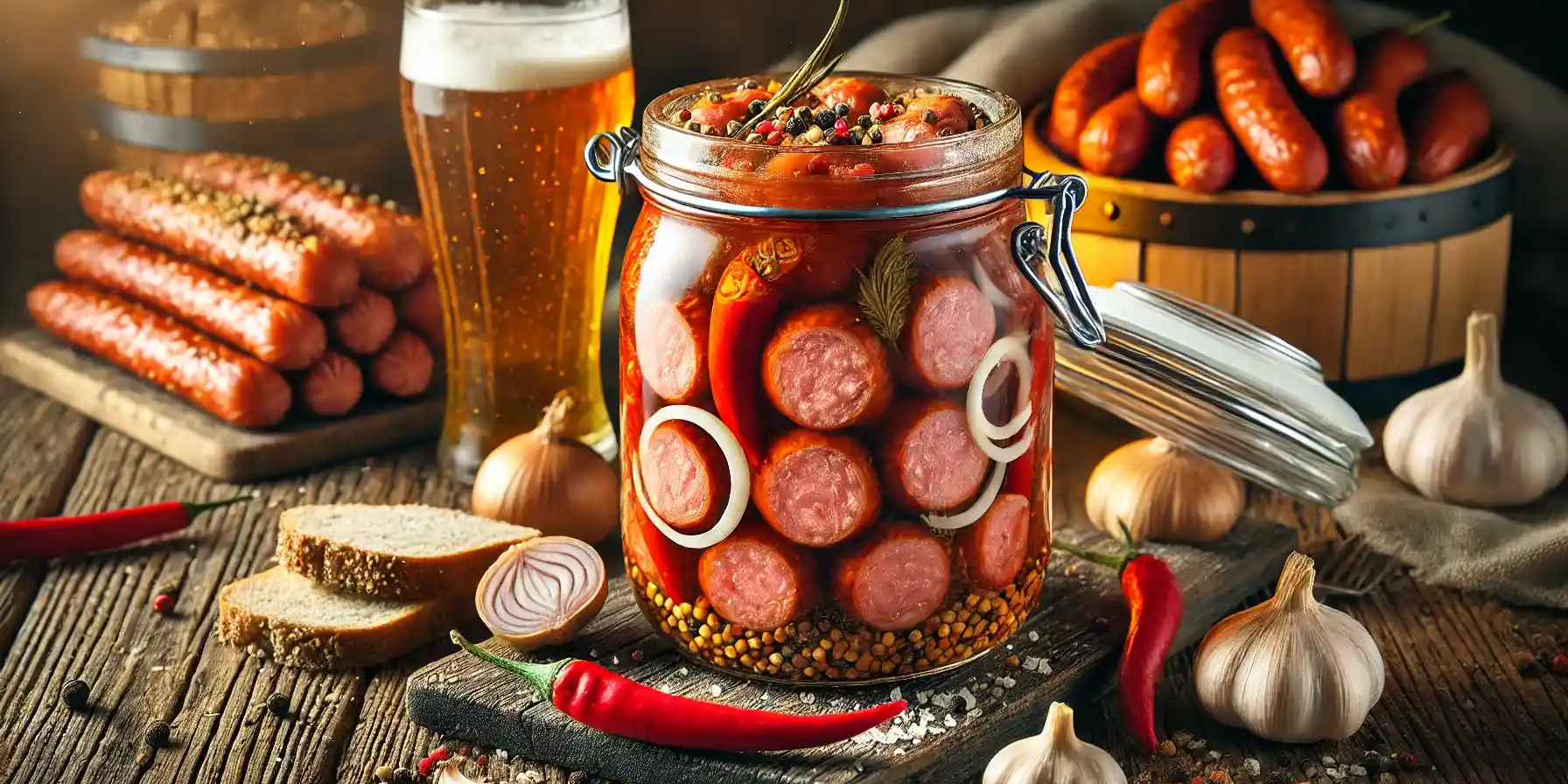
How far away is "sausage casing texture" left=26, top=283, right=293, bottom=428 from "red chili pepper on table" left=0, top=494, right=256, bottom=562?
28cm

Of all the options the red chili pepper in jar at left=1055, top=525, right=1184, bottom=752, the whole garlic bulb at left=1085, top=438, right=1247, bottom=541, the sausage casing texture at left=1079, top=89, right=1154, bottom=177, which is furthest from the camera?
the sausage casing texture at left=1079, top=89, right=1154, bottom=177

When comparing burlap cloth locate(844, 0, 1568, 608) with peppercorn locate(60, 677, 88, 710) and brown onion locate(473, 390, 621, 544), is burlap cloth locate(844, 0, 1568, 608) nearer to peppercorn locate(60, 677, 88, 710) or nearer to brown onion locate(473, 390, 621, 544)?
brown onion locate(473, 390, 621, 544)

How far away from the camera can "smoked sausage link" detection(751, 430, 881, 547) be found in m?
1.46

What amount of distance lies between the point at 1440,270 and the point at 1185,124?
0.45m

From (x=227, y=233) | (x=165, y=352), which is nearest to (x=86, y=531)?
(x=165, y=352)

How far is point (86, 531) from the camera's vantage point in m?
2.05

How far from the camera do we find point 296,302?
239 cm

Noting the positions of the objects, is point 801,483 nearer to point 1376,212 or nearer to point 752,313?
point 752,313

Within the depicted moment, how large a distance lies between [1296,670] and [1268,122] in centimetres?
93

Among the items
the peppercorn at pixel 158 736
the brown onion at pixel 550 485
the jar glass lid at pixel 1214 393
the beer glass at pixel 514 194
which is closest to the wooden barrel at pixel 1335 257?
the jar glass lid at pixel 1214 393

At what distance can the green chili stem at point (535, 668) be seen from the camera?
154cm

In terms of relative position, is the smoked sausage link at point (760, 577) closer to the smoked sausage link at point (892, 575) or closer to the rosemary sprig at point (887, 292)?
the smoked sausage link at point (892, 575)

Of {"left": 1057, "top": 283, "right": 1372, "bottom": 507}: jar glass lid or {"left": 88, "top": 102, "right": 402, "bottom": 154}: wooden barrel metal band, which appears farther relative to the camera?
{"left": 88, "top": 102, "right": 402, "bottom": 154}: wooden barrel metal band

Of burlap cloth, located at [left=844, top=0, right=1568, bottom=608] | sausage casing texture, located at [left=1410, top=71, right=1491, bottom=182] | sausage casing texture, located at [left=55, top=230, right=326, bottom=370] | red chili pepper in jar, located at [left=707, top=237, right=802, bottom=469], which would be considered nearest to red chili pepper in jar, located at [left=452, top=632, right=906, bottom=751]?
red chili pepper in jar, located at [left=707, top=237, right=802, bottom=469]
